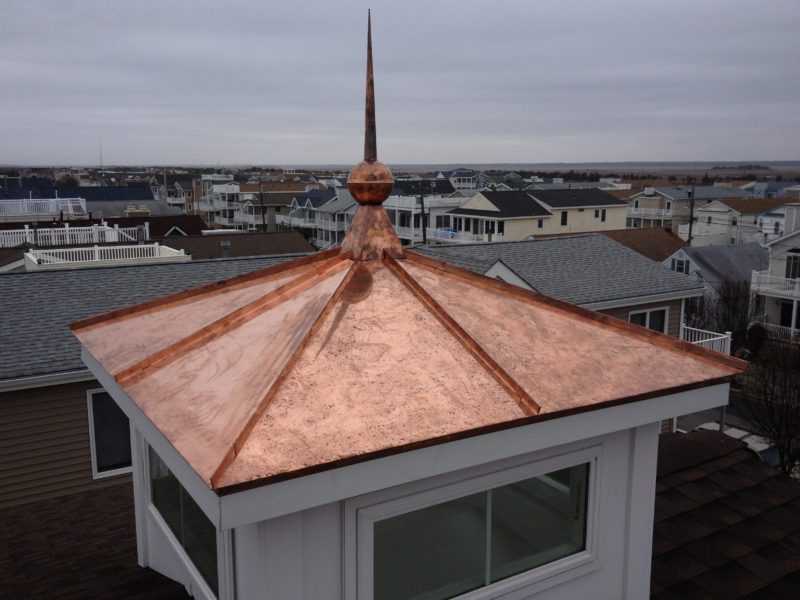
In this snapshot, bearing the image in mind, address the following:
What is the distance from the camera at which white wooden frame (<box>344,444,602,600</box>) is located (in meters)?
3.15

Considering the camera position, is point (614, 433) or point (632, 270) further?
point (632, 270)

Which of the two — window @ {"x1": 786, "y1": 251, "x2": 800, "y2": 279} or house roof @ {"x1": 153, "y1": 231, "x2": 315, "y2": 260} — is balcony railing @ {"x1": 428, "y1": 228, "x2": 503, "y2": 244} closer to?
window @ {"x1": 786, "y1": 251, "x2": 800, "y2": 279}

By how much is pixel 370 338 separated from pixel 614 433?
157 cm

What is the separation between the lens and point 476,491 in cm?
345

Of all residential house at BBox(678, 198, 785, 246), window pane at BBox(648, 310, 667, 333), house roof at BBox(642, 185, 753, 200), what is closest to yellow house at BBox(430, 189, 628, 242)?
residential house at BBox(678, 198, 785, 246)

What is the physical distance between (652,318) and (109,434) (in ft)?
48.8

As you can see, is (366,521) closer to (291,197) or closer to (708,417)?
(708,417)

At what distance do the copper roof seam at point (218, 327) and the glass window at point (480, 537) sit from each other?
135cm

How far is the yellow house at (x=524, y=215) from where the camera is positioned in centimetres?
5659

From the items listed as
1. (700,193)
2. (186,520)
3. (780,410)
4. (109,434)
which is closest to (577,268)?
(780,410)

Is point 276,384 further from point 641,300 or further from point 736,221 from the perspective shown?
point 736,221

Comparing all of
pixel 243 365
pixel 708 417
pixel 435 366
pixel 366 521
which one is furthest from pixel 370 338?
pixel 708 417

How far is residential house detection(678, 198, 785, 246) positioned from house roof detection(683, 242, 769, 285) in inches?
474

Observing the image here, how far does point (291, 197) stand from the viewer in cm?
9444
